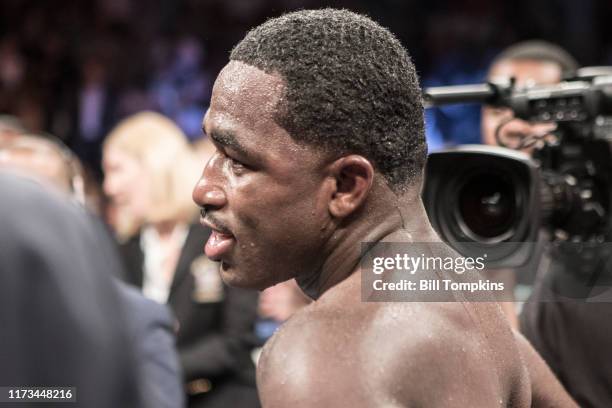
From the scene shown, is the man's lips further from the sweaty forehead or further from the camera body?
the camera body

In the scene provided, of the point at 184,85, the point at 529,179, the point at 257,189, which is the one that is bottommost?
the point at 184,85

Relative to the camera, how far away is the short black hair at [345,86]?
1.26 m

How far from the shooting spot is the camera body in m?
1.82

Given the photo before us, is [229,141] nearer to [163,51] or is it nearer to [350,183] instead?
[350,183]

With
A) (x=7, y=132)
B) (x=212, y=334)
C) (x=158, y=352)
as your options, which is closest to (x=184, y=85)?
(x=7, y=132)

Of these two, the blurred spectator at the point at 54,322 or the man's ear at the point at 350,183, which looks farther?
the man's ear at the point at 350,183

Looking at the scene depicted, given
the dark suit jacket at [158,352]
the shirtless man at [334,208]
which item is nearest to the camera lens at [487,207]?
the shirtless man at [334,208]

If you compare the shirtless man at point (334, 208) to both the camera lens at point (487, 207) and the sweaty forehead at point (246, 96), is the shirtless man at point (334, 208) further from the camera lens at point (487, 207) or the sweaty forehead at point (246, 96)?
the camera lens at point (487, 207)

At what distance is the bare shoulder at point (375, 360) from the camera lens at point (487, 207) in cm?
60

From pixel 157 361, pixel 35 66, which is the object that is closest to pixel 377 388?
pixel 157 361

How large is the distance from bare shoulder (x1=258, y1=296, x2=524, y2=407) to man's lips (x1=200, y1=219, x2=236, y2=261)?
17cm

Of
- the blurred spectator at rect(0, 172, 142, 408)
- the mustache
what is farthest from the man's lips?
the blurred spectator at rect(0, 172, 142, 408)

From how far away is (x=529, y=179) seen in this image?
1.81 metres

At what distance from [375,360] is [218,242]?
304 millimetres
